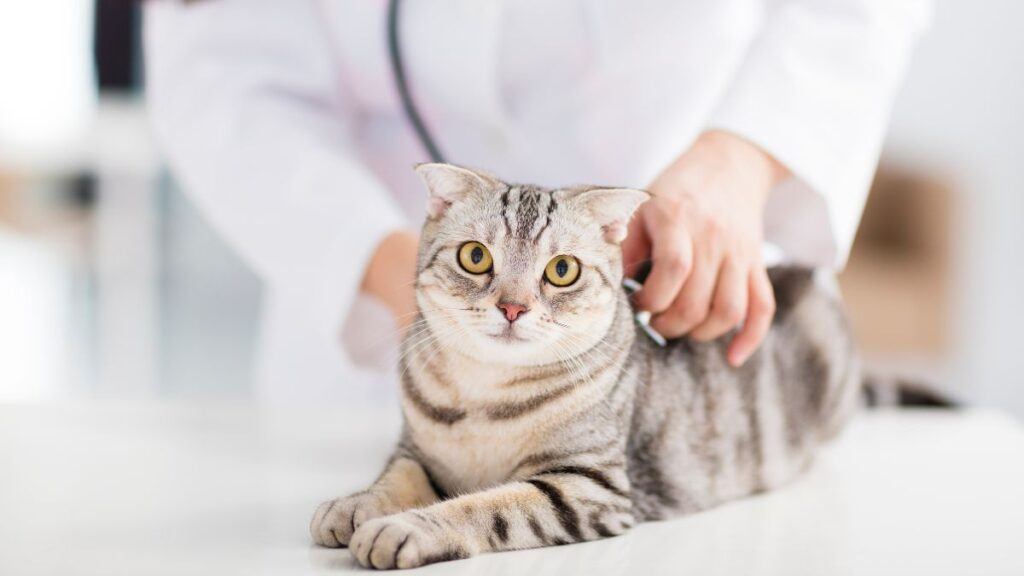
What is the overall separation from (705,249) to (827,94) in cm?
28

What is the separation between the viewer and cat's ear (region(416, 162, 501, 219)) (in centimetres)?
75

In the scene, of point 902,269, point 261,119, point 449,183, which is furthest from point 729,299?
point 902,269

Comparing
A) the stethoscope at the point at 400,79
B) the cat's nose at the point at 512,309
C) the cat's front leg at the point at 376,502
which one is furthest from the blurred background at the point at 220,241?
the cat's nose at the point at 512,309

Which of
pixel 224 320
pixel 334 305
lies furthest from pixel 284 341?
pixel 224 320

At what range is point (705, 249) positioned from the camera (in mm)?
793

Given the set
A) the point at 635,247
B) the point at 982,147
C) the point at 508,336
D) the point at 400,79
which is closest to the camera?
the point at 508,336

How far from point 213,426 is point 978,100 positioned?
339 centimetres

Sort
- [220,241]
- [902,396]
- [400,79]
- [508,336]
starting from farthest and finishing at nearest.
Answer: [220,241], [902,396], [400,79], [508,336]

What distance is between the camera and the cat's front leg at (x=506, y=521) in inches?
24.9

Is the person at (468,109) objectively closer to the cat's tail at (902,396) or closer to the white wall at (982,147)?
the cat's tail at (902,396)

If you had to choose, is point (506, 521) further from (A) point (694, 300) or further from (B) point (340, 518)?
(A) point (694, 300)

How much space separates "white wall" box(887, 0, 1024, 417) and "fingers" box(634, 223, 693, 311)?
10.5 feet

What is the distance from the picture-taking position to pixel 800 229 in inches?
38.8

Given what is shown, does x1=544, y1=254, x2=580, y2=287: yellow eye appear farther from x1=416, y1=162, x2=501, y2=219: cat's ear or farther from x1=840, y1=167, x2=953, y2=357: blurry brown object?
x1=840, y1=167, x2=953, y2=357: blurry brown object
